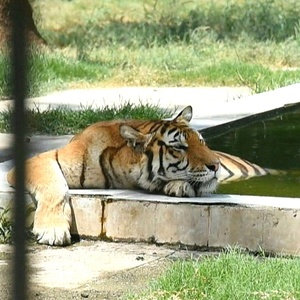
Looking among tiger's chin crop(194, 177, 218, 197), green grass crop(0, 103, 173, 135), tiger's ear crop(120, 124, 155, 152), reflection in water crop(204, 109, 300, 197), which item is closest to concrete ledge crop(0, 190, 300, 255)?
tiger's chin crop(194, 177, 218, 197)

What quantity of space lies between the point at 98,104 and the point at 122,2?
12.1 metres

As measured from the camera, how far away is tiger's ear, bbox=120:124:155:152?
16.7ft

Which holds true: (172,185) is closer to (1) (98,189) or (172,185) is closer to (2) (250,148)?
(1) (98,189)

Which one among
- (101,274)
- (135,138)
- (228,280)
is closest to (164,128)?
(135,138)

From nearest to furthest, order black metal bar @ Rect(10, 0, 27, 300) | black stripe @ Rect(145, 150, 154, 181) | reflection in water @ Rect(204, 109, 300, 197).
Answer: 1. black metal bar @ Rect(10, 0, 27, 300)
2. black stripe @ Rect(145, 150, 154, 181)
3. reflection in water @ Rect(204, 109, 300, 197)

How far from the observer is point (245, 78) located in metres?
11.9

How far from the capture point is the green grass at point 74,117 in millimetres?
8055

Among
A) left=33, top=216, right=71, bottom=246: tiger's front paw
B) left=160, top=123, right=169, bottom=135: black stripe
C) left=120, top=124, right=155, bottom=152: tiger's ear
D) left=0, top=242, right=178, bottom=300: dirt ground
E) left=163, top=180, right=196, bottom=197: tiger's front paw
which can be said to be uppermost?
Answer: left=160, top=123, right=169, bottom=135: black stripe

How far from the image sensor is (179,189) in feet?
16.2

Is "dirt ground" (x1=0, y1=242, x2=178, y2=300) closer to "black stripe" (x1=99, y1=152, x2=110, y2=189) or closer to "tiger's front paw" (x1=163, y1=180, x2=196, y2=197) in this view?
"tiger's front paw" (x1=163, y1=180, x2=196, y2=197)

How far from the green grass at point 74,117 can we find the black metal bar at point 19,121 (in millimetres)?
6450

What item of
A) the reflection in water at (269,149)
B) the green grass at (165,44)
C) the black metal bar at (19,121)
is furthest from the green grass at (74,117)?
the black metal bar at (19,121)

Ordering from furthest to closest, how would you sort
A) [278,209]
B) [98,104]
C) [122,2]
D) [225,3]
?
[122,2] → [225,3] → [98,104] → [278,209]

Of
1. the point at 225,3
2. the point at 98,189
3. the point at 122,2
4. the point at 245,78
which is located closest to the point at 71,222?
the point at 98,189
